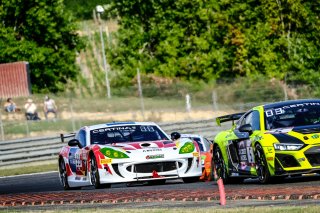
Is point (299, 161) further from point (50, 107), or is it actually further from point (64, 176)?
point (50, 107)

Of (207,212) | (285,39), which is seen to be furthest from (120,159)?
(285,39)

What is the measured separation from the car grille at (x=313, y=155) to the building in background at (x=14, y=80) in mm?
36400

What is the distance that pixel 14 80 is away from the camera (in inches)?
2076

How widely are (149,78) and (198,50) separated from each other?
271cm

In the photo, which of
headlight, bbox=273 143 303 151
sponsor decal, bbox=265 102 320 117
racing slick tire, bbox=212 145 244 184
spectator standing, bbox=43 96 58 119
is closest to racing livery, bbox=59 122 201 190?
racing slick tire, bbox=212 145 244 184

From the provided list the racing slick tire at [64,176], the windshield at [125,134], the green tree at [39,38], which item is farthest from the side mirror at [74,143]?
the green tree at [39,38]

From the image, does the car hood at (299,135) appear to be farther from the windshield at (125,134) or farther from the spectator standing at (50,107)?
the spectator standing at (50,107)

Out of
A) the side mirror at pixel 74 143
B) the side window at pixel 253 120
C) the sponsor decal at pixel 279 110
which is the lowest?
the side mirror at pixel 74 143

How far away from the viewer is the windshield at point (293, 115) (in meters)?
18.0

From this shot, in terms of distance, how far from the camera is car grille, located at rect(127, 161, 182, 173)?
20.3 m

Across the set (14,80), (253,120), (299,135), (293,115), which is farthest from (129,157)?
(14,80)

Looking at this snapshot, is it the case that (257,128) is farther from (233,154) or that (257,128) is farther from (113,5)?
(113,5)

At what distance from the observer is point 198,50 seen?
56.6 metres

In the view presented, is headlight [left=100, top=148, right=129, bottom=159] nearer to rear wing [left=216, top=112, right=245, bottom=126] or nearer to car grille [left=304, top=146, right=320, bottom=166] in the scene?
rear wing [left=216, top=112, right=245, bottom=126]
